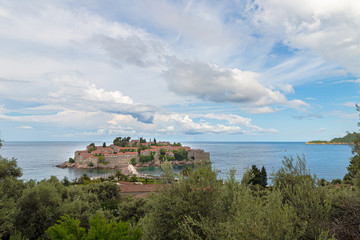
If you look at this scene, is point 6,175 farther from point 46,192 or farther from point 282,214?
point 282,214

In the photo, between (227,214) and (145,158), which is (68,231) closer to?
(227,214)

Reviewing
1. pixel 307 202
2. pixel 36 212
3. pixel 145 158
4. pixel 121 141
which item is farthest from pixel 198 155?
pixel 307 202

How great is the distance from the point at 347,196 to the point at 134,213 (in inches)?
670

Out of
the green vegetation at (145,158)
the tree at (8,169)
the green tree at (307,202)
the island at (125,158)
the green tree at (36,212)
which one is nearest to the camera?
the green tree at (307,202)

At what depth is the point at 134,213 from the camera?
20.5 meters

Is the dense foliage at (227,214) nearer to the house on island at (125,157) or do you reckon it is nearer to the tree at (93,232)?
the tree at (93,232)

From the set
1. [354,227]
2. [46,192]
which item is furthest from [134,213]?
[354,227]

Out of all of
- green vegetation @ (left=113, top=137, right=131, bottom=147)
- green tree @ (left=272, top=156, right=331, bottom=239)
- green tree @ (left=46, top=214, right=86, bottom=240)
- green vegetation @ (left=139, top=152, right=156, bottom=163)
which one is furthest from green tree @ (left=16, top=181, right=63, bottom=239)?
green vegetation @ (left=113, top=137, right=131, bottom=147)

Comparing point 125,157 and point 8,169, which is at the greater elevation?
point 8,169

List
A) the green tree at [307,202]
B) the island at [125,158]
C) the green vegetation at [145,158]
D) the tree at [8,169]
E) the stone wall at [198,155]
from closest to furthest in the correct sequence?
1. the green tree at [307,202]
2. the tree at [8,169]
3. the island at [125,158]
4. the green vegetation at [145,158]
5. the stone wall at [198,155]

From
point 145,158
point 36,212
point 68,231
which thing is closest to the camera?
point 68,231

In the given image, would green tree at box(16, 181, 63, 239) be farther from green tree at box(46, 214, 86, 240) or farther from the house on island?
the house on island

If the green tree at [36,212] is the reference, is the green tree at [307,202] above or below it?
above

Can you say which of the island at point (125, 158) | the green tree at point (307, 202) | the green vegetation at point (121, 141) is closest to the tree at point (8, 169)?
the green tree at point (307, 202)
